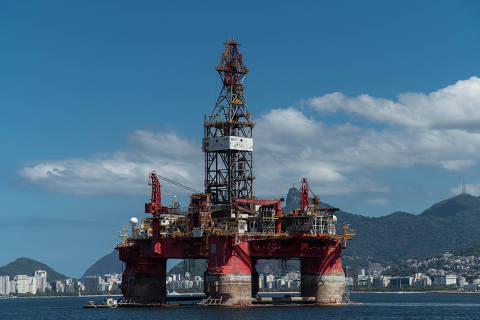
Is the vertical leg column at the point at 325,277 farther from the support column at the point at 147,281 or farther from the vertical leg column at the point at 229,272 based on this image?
the support column at the point at 147,281

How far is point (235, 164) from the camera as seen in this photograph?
116438mm

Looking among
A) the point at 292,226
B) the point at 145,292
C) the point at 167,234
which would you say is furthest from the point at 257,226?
the point at 145,292

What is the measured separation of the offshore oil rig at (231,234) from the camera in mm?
102000

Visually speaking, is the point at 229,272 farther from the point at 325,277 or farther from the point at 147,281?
the point at 147,281

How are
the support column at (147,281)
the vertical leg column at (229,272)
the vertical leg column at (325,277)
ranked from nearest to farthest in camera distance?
1. the vertical leg column at (229,272)
2. the vertical leg column at (325,277)
3. the support column at (147,281)

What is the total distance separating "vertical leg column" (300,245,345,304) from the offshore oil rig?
12 centimetres

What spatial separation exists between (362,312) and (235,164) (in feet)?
84.7

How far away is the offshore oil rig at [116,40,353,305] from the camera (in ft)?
335

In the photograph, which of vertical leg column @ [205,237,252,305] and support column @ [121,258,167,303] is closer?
vertical leg column @ [205,237,252,305]

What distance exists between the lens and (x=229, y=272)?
331 feet

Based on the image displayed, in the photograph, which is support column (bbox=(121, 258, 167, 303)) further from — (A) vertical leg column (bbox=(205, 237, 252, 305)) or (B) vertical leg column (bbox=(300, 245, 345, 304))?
(B) vertical leg column (bbox=(300, 245, 345, 304))

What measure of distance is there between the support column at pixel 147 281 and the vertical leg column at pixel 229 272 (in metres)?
14.0

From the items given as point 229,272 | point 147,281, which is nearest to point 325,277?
point 229,272

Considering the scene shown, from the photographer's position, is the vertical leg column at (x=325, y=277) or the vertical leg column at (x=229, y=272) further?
the vertical leg column at (x=325, y=277)
